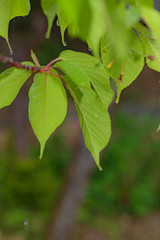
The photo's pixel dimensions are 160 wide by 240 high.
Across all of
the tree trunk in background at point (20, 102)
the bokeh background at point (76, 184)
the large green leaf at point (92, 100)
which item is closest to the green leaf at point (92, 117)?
the large green leaf at point (92, 100)

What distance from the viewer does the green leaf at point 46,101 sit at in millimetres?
557

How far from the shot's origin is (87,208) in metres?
4.50

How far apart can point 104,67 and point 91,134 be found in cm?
10

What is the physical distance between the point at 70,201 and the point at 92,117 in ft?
8.75

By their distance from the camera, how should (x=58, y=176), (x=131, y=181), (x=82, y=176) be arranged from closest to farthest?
(x=82, y=176)
(x=131, y=181)
(x=58, y=176)

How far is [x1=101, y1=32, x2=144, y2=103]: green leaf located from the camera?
0.53 meters

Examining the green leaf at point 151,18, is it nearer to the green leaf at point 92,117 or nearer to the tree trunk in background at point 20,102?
the green leaf at point 92,117

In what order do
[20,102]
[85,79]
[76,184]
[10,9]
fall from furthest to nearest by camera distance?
1. [20,102]
2. [76,184]
3. [10,9]
4. [85,79]

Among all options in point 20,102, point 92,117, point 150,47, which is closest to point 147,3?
point 150,47

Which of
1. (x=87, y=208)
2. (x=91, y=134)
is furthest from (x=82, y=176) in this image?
(x=91, y=134)

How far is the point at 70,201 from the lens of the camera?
314 centimetres

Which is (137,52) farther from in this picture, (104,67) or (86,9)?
(86,9)

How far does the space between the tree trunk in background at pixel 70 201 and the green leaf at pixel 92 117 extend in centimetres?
248

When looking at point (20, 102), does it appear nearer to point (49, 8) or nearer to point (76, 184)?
point (76, 184)
